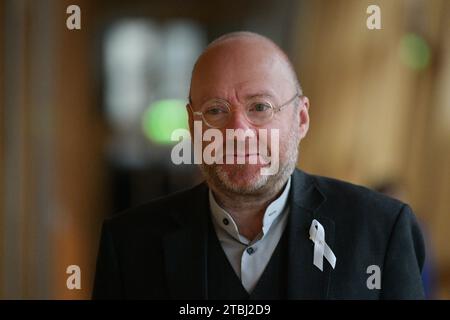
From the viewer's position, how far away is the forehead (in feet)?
2.06

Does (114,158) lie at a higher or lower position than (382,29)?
lower

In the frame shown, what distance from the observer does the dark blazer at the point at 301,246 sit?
0.65 metres

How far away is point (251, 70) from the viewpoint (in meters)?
0.63

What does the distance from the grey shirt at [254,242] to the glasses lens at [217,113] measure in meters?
0.10

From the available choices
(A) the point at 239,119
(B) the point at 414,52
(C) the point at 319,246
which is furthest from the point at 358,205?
(B) the point at 414,52

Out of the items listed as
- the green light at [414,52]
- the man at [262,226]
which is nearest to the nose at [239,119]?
the man at [262,226]

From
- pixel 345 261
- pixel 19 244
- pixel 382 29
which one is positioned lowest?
pixel 19 244

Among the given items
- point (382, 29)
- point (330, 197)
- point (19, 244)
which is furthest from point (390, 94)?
point (19, 244)

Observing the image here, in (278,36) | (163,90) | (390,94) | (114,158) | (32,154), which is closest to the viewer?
(278,36)

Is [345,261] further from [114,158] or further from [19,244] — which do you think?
[114,158]

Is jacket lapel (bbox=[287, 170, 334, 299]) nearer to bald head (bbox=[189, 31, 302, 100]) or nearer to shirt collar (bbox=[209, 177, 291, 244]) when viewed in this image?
shirt collar (bbox=[209, 177, 291, 244])

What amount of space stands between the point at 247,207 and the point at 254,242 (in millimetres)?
40

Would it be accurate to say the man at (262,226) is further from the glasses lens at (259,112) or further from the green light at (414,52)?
the green light at (414,52)
